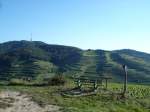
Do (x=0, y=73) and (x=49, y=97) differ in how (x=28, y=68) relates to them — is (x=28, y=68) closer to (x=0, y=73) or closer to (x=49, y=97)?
(x=0, y=73)

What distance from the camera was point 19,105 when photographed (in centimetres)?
3428

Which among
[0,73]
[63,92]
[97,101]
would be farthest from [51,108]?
[0,73]

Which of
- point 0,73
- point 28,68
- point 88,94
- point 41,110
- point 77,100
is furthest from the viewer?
point 28,68

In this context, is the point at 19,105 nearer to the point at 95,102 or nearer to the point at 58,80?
the point at 95,102

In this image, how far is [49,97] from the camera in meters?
39.1

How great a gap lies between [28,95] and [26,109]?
7.68 m

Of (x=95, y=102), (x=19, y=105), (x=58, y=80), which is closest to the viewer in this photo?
(x=19, y=105)

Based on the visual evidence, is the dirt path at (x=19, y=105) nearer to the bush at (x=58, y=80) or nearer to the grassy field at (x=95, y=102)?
the grassy field at (x=95, y=102)

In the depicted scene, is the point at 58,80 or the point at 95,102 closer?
the point at 95,102

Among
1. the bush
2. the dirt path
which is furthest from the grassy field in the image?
the bush

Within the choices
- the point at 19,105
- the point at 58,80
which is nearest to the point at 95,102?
the point at 19,105

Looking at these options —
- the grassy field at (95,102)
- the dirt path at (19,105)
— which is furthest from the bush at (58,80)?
the dirt path at (19,105)

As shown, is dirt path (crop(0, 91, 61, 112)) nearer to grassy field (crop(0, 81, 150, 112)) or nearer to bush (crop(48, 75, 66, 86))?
grassy field (crop(0, 81, 150, 112))

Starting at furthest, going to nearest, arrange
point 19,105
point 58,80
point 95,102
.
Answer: point 58,80, point 95,102, point 19,105
